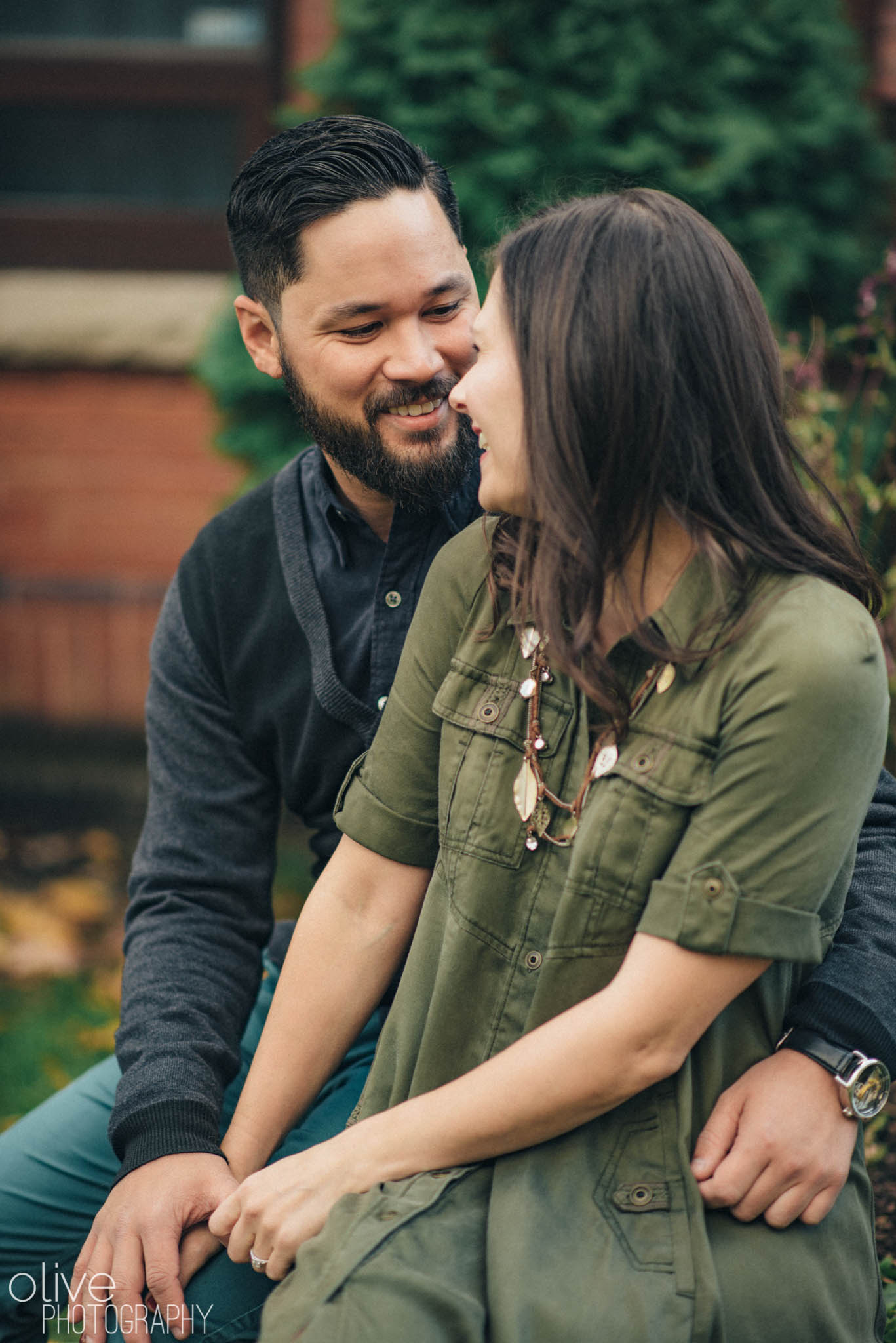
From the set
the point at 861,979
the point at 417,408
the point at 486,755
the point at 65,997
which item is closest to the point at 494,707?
the point at 486,755

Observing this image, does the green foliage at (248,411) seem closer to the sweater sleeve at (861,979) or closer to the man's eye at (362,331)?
the man's eye at (362,331)

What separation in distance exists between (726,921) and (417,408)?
3.78 ft

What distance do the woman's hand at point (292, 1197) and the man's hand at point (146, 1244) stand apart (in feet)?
0.56

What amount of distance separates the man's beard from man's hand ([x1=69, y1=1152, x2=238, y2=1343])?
113 centimetres

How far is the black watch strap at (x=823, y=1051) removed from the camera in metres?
1.65

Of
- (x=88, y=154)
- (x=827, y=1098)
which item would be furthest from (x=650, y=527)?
(x=88, y=154)

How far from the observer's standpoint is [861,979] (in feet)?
5.69

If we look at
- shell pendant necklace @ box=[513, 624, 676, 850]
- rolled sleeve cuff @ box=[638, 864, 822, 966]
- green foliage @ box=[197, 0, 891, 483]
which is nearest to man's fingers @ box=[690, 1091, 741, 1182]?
rolled sleeve cuff @ box=[638, 864, 822, 966]

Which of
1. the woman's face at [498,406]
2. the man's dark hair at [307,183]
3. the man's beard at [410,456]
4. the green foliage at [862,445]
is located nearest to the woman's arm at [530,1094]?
the woman's face at [498,406]

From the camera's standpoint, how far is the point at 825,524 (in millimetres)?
1665

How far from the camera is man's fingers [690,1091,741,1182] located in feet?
5.14

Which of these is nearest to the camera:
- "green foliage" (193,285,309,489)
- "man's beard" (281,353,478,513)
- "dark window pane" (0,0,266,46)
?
"man's beard" (281,353,478,513)

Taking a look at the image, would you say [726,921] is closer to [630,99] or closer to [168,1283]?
[168,1283]

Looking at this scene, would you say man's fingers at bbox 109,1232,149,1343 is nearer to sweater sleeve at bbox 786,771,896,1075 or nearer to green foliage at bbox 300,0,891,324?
sweater sleeve at bbox 786,771,896,1075
